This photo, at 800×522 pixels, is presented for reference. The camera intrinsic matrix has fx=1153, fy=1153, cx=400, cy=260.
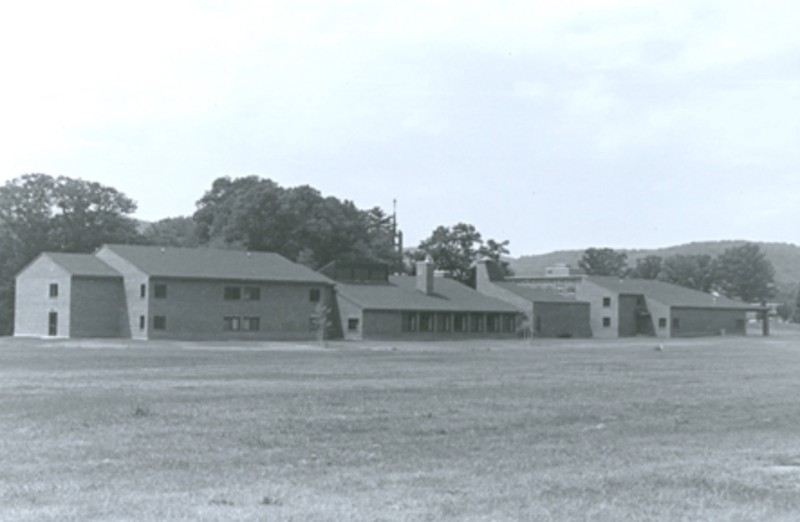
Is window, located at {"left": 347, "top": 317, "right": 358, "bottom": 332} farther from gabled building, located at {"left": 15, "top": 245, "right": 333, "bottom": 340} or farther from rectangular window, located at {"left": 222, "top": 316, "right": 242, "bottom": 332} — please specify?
rectangular window, located at {"left": 222, "top": 316, "right": 242, "bottom": 332}

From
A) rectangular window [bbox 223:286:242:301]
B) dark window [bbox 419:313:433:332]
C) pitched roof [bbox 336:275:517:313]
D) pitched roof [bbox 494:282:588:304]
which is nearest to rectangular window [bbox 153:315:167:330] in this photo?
rectangular window [bbox 223:286:242:301]

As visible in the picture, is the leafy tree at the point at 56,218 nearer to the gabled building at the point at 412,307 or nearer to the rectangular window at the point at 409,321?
the gabled building at the point at 412,307

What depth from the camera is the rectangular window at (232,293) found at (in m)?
89.6

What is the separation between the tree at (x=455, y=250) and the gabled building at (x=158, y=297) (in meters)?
46.8

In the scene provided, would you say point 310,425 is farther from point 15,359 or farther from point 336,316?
point 336,316

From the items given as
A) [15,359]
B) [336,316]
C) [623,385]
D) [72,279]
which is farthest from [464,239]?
[623,385]

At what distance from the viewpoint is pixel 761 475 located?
1506 centimetres

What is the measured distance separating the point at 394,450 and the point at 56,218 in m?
101

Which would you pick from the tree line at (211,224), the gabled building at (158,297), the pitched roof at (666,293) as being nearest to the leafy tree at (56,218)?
the tree line at (211,224)

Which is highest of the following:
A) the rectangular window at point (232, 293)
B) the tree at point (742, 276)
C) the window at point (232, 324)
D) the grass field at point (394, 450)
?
the tree at point (742, 276)

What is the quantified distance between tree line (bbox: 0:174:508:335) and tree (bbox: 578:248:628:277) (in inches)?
2089

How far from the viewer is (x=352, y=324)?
9644 centimetres

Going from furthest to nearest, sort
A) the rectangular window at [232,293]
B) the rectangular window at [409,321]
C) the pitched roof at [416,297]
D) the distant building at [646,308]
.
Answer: the distant building at [646,308], the rectangular window at [409,321], the pitched roof at [416,297], the rectangular window at [232,293]

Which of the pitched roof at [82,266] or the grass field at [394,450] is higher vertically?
the pitched roof at [82,266]
